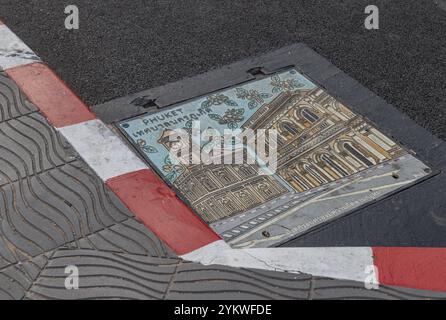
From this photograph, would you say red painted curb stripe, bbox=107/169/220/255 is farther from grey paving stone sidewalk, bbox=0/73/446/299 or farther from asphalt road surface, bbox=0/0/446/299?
asphalt road surface, bbox=0/0/446/299

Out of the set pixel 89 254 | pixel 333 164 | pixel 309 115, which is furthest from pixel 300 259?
pixel 309 115

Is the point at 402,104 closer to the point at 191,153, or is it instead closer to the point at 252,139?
the point at 252,139

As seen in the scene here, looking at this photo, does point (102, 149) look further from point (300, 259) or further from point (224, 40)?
point (224, 40)

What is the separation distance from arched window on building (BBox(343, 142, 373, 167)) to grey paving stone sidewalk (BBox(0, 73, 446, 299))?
1.12 meters

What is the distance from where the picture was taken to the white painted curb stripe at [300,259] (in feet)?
13.3

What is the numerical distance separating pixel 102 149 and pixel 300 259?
1594 mm

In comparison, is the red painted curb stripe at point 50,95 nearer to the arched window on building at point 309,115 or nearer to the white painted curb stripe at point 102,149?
the white painted curb stripe at point 102,149

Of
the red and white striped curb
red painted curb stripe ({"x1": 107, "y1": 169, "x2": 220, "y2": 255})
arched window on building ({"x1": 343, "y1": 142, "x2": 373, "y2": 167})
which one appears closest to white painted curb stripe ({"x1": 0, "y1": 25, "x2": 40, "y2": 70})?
the red and white striped curb

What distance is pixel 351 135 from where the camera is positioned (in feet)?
16.7

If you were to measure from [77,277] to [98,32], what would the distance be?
2809 millimetres

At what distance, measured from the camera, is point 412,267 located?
412 cm

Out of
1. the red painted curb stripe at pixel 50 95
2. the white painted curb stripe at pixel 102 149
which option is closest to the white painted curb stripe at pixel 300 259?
the white painted curb stripe at pixel 102 149

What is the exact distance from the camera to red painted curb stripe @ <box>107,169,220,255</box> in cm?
424
